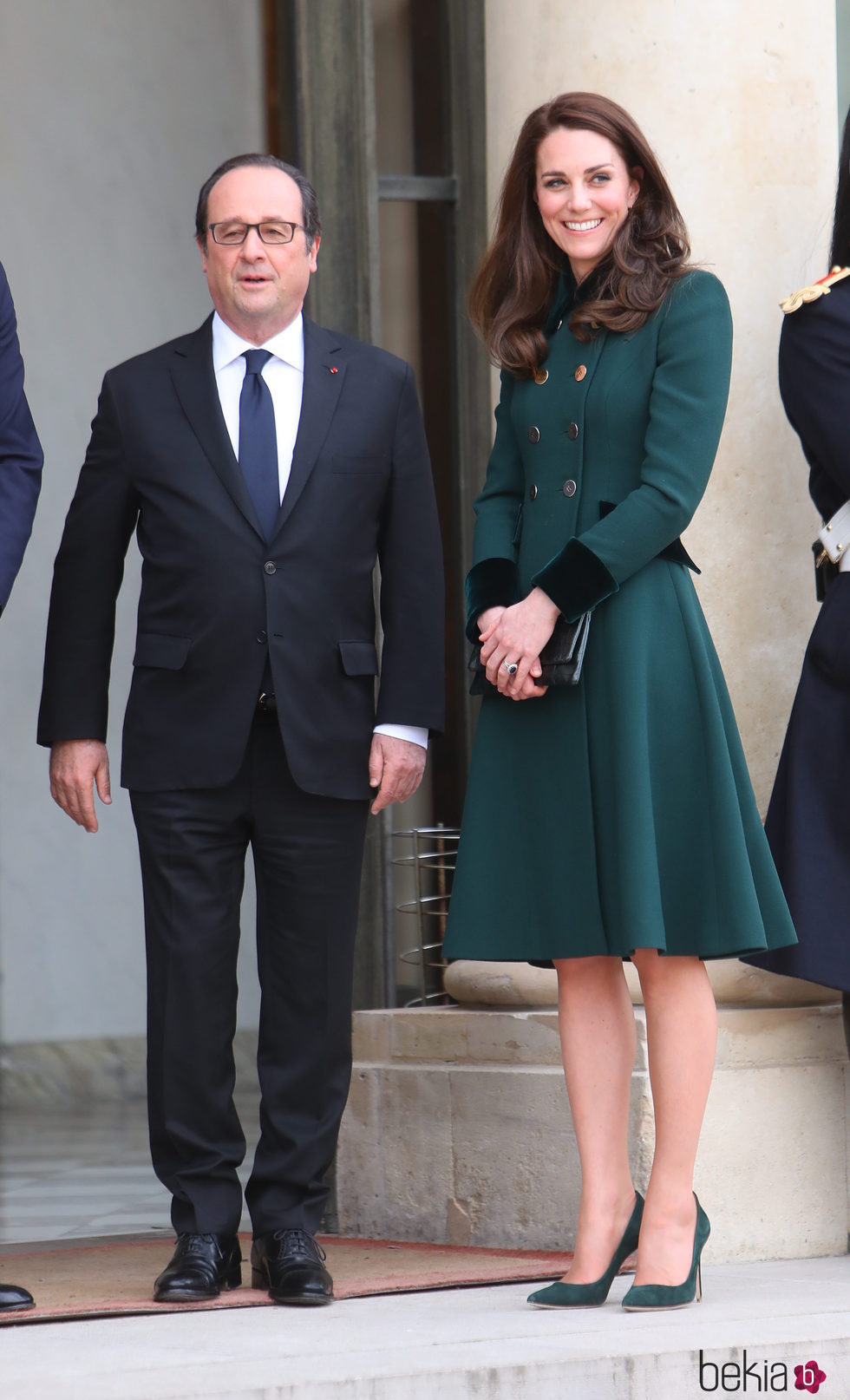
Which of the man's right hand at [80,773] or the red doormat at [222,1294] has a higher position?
the man's right hand at [80,773]

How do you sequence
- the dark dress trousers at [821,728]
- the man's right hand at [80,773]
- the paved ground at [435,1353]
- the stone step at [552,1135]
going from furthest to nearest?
the stone step at [552,1135], the dark dress trousers at [821,728], the man's right hand at [80,773], the paved ground at [435,1353]

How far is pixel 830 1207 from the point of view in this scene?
412 cm

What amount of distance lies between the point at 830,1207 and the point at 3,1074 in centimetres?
486

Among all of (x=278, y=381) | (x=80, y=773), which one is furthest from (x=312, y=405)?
(x=80, y=773)

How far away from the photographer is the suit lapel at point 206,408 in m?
3.64

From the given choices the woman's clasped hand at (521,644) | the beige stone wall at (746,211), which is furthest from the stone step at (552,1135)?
the woman's clasped hand at (521,644)

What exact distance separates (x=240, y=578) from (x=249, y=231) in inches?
24.0

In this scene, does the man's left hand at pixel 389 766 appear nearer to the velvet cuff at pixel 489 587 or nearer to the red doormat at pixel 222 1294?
the velvet cuff at pixel 489 587

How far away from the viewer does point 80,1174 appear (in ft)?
20.0

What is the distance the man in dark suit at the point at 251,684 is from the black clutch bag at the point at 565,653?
395mm

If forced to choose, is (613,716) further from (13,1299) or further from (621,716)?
(13,1299)

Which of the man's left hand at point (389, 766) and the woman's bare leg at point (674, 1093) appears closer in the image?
the woman's bare leg at point (674, 1093)

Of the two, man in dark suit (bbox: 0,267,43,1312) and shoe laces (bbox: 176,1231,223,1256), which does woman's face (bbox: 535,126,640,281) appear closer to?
man in dark suit (bbox: 0,267,43,1312)

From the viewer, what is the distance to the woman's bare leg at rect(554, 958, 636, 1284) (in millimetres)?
3453
